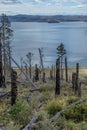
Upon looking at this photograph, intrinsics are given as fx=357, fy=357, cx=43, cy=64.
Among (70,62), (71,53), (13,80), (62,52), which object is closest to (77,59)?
(70,62)

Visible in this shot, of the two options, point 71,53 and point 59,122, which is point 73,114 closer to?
point 59,122

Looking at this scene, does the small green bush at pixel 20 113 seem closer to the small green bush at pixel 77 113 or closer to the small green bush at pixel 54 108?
the small green bush at pixel 54 108

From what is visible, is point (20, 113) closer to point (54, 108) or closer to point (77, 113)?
point (54, 108)

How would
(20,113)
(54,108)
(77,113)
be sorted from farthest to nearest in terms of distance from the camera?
(54,108) < (77,113) < (20,113)

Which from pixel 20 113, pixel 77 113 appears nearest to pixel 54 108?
pixel 77 113

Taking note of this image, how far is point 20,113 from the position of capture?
10445 mm

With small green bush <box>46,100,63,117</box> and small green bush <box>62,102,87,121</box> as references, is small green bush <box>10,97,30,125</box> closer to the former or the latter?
small green bush <box>46,100,63,117</box>

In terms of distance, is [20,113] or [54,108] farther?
[54,108]

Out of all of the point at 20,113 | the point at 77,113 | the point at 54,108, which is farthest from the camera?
the point at 54,108

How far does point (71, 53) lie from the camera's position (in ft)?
463

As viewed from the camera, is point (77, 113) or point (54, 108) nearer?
point (77, 113)

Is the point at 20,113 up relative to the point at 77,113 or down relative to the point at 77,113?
up

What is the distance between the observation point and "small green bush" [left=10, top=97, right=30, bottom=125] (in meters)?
10.3

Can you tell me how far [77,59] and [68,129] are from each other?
11664 cm
